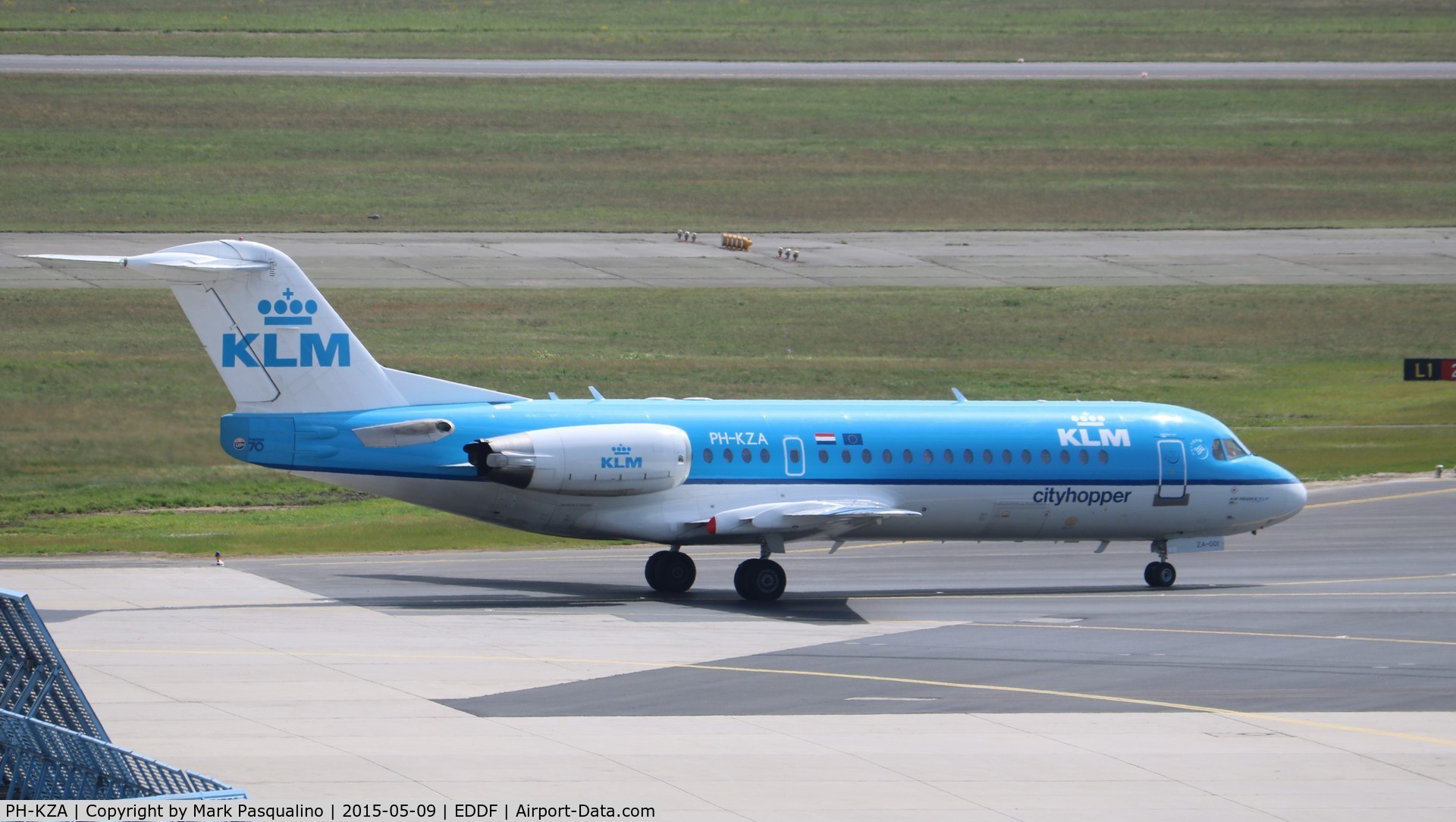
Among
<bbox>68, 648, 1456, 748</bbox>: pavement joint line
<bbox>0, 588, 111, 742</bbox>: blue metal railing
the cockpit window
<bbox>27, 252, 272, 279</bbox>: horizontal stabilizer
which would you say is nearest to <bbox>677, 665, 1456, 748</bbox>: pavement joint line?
<bbox>68, 648, 1456, 748</bbox>: pavement joint line

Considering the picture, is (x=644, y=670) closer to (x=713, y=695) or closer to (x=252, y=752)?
(x=713, y=695)

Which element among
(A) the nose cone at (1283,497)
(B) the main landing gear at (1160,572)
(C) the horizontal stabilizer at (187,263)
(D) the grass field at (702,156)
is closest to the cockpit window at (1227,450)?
(A) the nose cone at (1283,497)

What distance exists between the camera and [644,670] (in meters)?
25.3

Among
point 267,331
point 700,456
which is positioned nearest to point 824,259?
point 700,456

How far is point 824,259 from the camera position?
73625 mm

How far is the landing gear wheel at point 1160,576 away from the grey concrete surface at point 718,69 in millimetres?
64734

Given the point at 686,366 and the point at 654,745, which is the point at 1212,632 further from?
the point at 686,366

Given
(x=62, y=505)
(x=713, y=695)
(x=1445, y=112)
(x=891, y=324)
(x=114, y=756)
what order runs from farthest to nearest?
→ (x=1445, y=112) < (x=891, y=324) < (x=62, y=505) < (x=713, y=695) < (x=114, y=756)

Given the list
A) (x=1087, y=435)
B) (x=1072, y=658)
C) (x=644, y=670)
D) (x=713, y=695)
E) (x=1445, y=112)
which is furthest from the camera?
(x=1445, y=112)

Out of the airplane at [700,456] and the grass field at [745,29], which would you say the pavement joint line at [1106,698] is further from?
the grass field at [745,29]

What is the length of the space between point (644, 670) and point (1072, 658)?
6519mm

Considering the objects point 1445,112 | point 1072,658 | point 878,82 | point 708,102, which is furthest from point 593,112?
point 1072,658

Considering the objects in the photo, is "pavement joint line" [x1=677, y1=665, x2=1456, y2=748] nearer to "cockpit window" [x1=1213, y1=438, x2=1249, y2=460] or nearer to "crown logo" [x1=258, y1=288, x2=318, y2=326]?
"crown logo" [x1=258, y1=288, x2=318, y2=326]

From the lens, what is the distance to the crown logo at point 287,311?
31094 millimetres
